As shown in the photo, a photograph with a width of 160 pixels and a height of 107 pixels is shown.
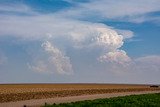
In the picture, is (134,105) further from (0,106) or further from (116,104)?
(0,106)

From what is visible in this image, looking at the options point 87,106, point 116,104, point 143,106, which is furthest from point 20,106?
point 143,106

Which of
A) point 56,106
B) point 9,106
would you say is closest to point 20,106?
point 9,106

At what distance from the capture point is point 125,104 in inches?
1570

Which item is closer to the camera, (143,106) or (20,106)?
(20,106)

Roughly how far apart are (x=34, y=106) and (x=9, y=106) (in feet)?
7.68

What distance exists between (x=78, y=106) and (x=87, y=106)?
103 cm

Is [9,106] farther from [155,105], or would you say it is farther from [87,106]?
[155,105]

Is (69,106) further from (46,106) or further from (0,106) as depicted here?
(0,106)

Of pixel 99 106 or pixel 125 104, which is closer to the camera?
pixel 99 106

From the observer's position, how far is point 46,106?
35.8 m

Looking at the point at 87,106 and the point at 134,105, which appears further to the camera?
the point at 134,105

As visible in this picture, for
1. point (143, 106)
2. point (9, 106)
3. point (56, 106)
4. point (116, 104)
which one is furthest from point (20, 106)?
point (143, 106)

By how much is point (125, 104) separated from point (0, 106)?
1120 cm

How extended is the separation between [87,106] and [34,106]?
448 centimetres
